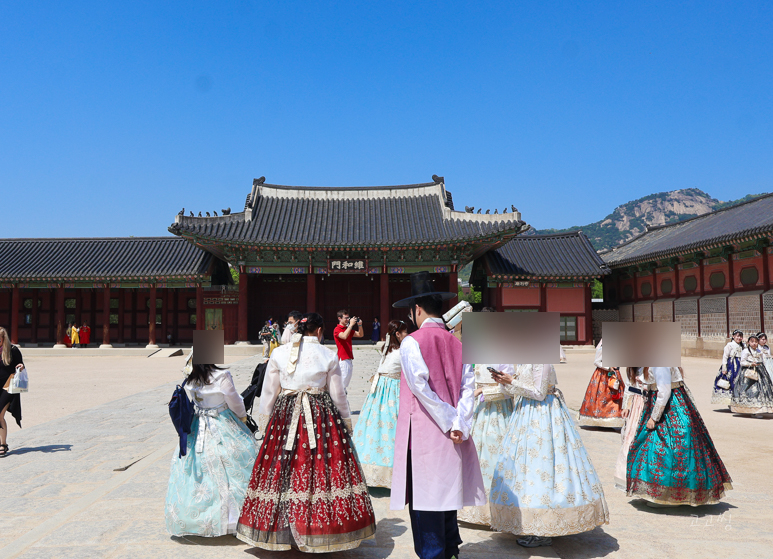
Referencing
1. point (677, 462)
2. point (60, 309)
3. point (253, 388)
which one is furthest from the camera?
A: point (60, 309)

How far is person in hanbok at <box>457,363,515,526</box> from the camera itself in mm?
4086

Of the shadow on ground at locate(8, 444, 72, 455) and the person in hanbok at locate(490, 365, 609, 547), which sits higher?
the person in hanbok at locate(490, 365, 609, 547)

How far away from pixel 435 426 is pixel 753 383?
308 inches

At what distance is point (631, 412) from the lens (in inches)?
189

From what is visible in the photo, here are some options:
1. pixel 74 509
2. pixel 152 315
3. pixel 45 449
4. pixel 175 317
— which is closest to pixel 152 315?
pixel 152 315

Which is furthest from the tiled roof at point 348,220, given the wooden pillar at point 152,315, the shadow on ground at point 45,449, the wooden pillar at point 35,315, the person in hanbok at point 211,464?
the person in hanbok at point 211,464

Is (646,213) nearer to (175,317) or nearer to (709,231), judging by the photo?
(709,231)

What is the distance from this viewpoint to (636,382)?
14.7ft

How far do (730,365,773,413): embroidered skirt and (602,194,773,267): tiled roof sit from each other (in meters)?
8.08

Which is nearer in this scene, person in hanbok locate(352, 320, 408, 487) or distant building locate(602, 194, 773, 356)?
person in hanbok locate(352, 320, 408, 487)

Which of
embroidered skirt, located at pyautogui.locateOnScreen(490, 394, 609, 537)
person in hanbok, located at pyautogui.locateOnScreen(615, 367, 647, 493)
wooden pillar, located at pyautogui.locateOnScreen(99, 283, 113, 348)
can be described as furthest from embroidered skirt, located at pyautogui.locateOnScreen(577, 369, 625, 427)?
wooden pillar, located at pyautogui.locateOnScreen(99, 283, 113, 348)

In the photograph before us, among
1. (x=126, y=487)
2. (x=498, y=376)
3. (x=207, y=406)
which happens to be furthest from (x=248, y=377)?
(x=498, y=376)

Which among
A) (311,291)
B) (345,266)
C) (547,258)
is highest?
(547,258)

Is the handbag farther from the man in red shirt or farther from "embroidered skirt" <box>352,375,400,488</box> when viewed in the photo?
"embroidered skirt" <box>352,375,400,488</box>
